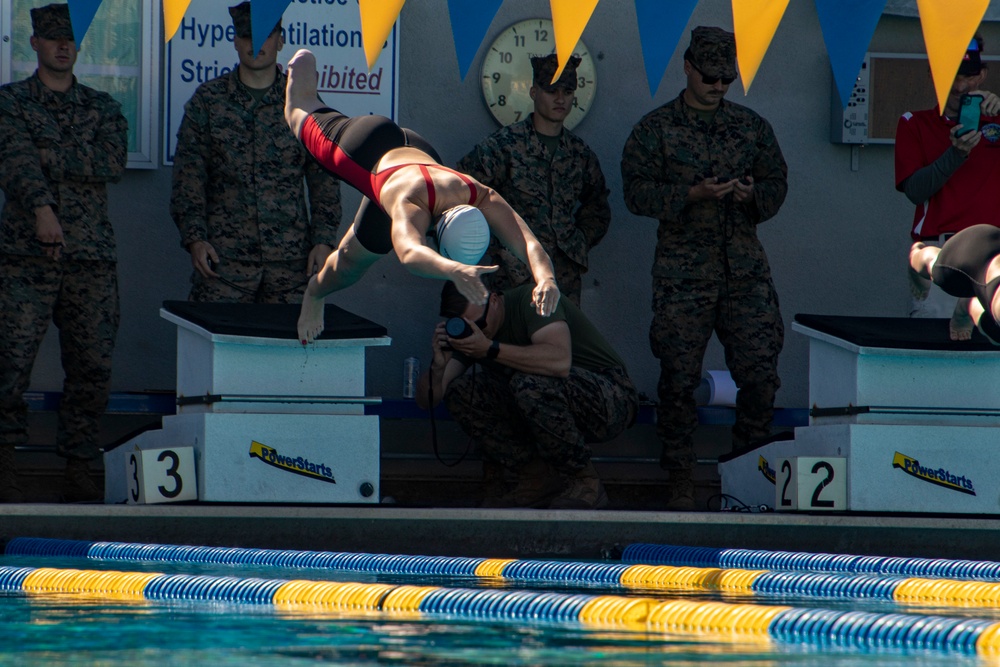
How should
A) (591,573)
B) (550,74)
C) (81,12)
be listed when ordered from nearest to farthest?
(591,573)
(81,12)
(550,74)

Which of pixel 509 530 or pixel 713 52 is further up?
pixel 713 52

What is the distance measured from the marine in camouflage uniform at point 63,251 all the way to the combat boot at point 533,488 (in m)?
2.23

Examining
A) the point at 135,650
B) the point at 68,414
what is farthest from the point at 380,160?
the point at 135,650

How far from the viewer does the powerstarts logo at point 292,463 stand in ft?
22.7

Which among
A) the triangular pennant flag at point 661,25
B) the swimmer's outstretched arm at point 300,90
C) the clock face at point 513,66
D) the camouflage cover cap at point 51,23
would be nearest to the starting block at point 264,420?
the swimmer's outstretched arm at point 300,90

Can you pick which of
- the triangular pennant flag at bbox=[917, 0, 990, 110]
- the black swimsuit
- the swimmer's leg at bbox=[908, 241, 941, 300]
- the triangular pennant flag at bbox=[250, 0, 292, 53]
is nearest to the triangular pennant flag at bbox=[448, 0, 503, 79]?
the triangular pennant flag at bbox=[250, 0, 292, 53]

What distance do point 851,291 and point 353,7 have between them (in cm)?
376

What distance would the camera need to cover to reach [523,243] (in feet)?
20.2

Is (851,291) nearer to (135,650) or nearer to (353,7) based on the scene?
(353,7)

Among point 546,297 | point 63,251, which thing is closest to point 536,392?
point 546,297

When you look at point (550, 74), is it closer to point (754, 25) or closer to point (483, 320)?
point (483, 320)

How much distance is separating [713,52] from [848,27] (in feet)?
4.26

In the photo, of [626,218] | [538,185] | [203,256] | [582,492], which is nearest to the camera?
[582,492]

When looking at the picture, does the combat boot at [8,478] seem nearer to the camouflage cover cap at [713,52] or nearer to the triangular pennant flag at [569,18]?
the triangular pennant flag at [569,18]
